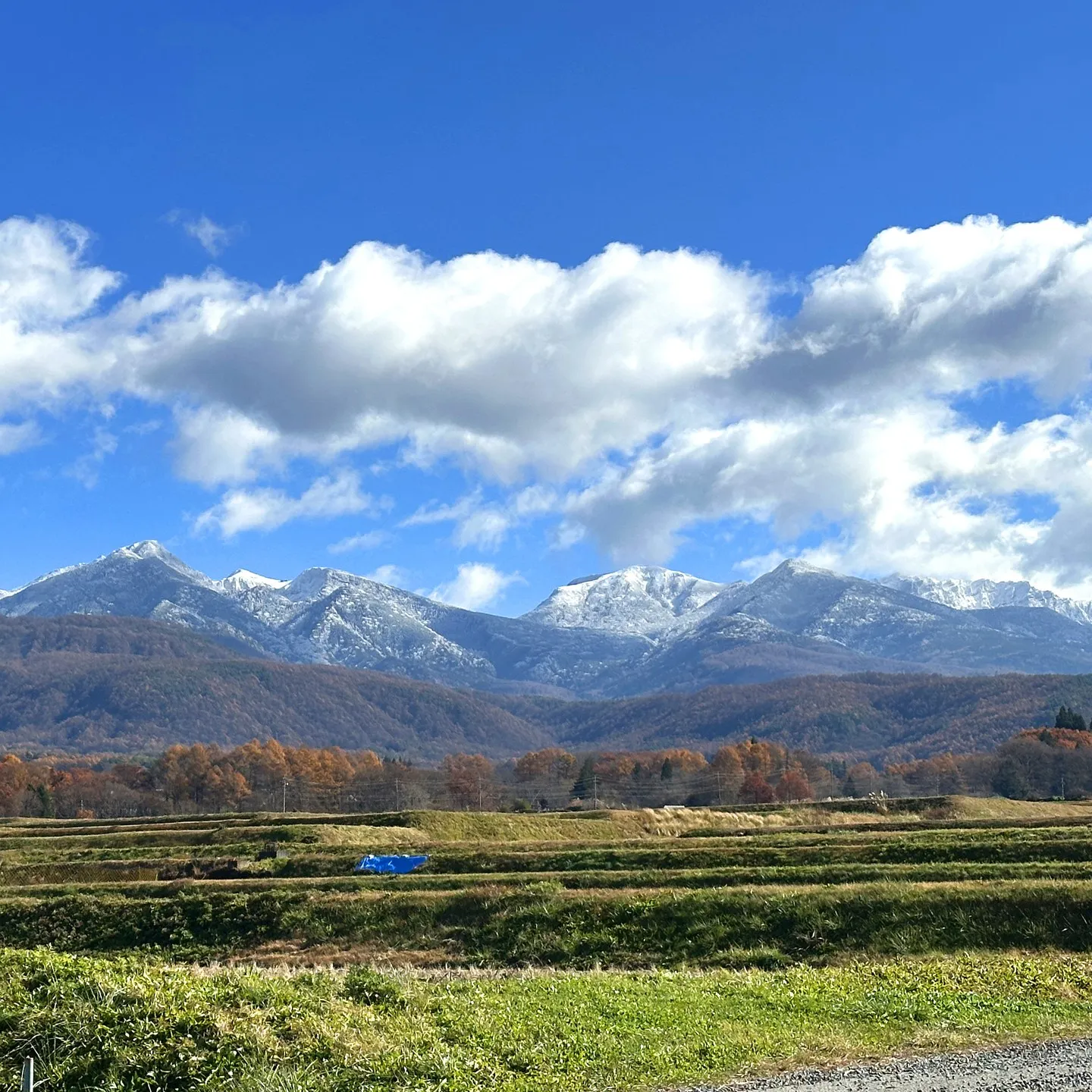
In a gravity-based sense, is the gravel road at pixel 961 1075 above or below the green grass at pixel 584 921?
above

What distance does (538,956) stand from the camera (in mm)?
41312

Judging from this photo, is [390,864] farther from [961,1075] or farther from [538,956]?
[961,1075]

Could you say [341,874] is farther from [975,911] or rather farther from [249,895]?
[975,911]

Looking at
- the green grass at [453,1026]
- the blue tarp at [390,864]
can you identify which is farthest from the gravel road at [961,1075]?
the blue tarp at [390,864]

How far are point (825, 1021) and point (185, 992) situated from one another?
1467cm

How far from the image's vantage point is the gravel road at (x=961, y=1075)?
2112 cm

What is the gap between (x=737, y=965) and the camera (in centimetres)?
3756

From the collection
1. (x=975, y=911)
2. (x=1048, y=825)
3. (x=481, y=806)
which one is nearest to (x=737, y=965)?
(x=975, y=911)

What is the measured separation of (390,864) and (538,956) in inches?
858

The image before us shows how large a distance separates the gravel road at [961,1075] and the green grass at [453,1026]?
93 centimetres

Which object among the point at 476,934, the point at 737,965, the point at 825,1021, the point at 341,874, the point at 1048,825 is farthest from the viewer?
the point at 1048,825

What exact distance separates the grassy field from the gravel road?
105 centimetres

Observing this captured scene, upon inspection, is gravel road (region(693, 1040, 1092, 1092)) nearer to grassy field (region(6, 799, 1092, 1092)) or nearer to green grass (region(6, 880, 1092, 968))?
grassy field (region(6, 799, 1092, 1092))

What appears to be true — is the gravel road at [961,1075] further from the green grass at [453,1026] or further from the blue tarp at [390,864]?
the blue tarp at [390,864]
